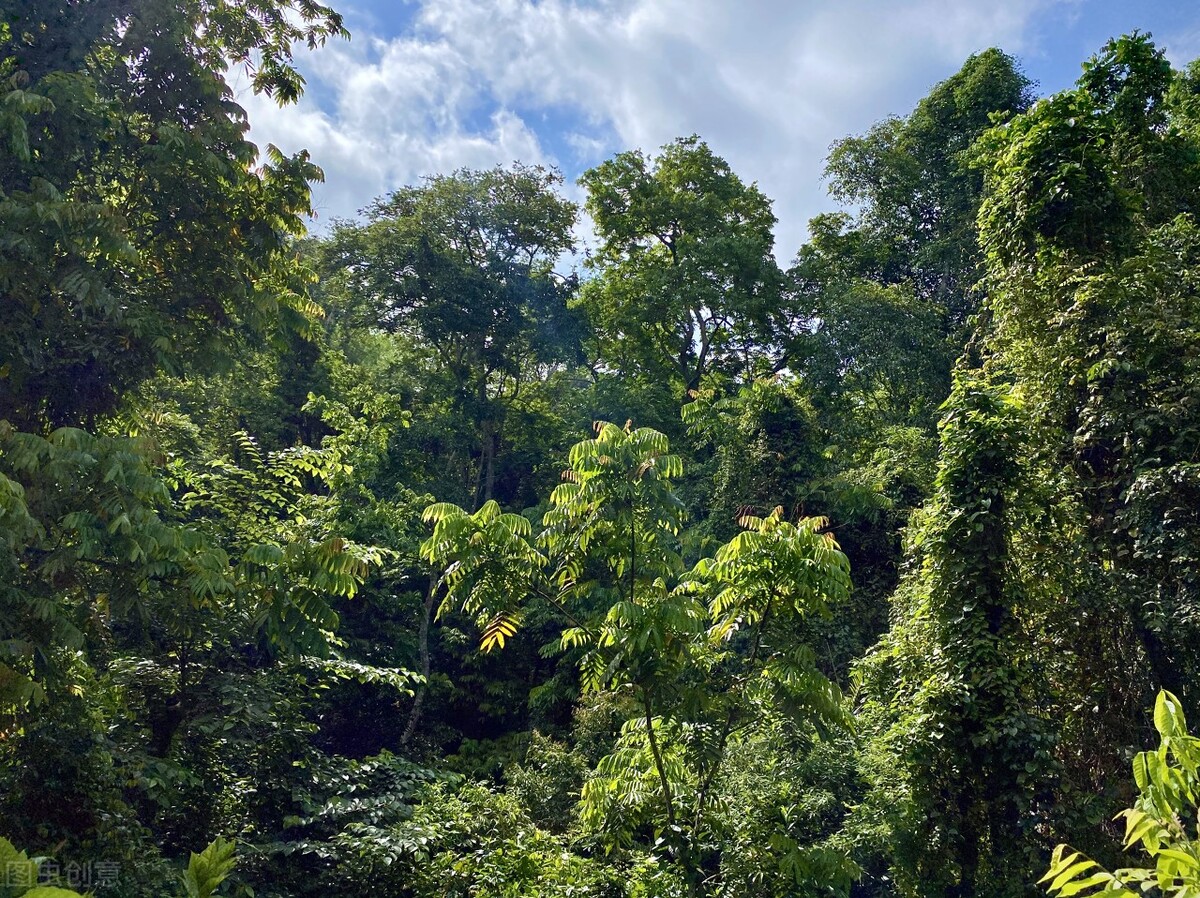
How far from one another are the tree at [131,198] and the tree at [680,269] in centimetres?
1261

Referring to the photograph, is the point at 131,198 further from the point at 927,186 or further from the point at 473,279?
the point at 927,186

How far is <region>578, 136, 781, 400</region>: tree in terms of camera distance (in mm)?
19219

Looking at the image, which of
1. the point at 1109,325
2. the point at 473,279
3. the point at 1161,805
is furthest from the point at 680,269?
the point at 1161,805

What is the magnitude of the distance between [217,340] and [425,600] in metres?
8.15

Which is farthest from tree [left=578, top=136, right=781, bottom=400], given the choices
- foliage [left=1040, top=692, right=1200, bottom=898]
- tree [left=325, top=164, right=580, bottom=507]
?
foliage [left=1040, top=692, right=1200, bottom=898]

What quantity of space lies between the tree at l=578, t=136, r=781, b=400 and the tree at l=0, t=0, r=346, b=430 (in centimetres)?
1261

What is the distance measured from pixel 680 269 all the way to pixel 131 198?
14090mm

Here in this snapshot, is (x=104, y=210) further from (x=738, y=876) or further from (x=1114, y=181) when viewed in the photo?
(x=1114, y=181)

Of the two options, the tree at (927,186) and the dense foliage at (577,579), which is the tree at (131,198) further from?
the tree at (927,186)

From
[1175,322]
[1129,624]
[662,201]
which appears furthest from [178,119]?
[662,201]

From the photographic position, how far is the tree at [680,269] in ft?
63.1

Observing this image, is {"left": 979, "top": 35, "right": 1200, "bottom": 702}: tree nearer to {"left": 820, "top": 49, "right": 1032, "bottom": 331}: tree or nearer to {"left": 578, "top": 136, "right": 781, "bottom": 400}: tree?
{"left": 820, "top": 49, "right": 1032, "bottom": 331}: tree

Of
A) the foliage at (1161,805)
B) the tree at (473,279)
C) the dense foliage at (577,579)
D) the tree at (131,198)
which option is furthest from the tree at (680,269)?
the foliage at (1161,805)

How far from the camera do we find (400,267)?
1795cm
